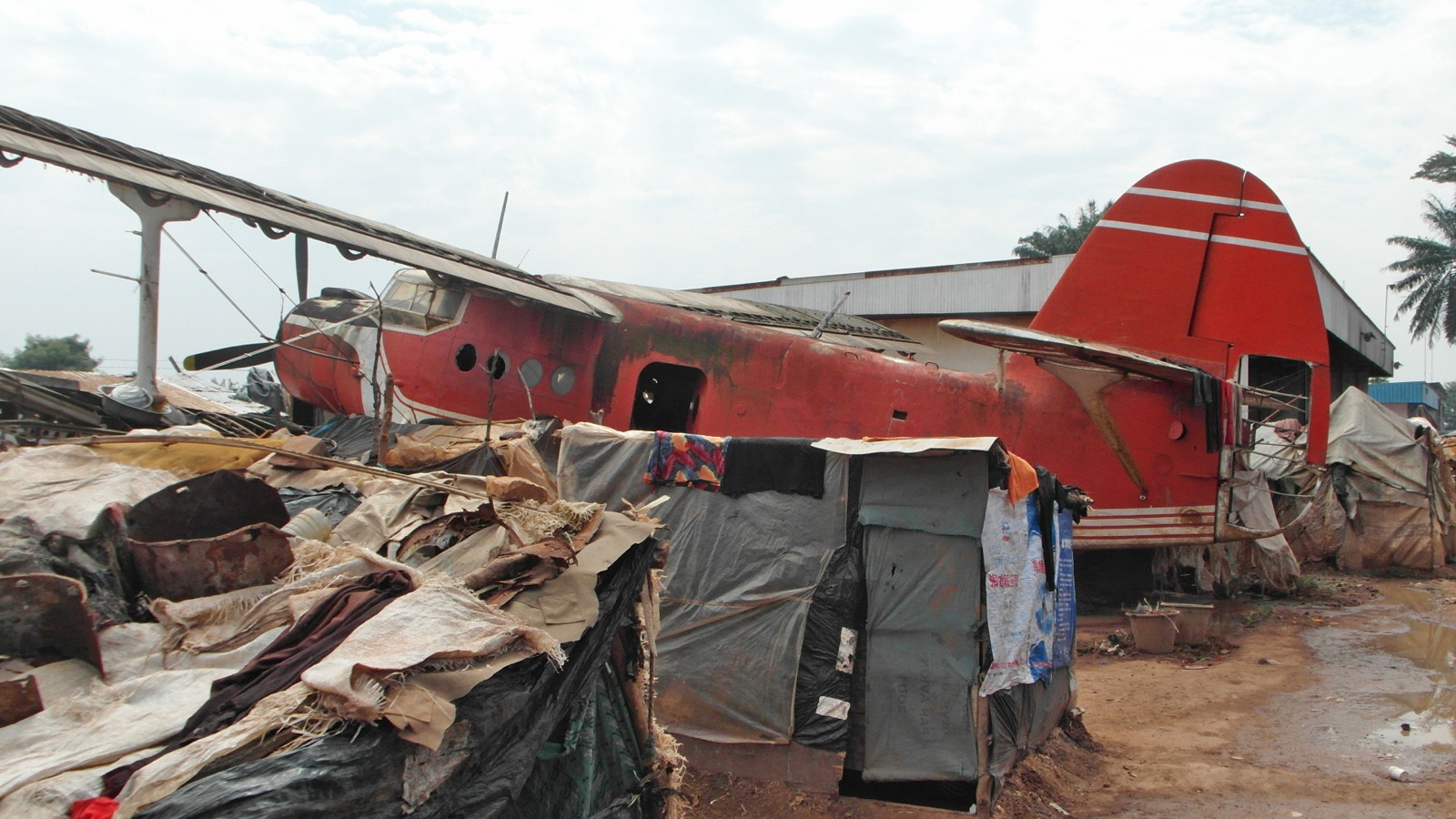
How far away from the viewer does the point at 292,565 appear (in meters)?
3.46

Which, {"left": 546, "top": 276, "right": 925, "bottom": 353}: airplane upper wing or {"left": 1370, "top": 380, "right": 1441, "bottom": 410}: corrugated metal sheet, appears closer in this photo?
{"left": 546, "top": 276, "right": 925, "bottom": 353}: airplane upper wing

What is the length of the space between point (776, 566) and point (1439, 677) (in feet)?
22.0

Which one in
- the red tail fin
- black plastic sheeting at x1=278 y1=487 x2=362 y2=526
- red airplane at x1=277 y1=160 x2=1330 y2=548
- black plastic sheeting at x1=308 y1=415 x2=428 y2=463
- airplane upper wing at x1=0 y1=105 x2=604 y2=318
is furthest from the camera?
the red tail fin

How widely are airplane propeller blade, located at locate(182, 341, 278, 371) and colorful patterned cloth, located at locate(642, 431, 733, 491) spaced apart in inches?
281

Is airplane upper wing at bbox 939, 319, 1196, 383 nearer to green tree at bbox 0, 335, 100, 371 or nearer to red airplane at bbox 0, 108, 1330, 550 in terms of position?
red airplane at bbox 0, 108, 1330, 550

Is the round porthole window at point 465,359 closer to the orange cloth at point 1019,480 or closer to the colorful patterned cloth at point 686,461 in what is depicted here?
the colorful patterned cloth at point 686,461

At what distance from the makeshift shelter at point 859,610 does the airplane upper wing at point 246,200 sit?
4.64 metres

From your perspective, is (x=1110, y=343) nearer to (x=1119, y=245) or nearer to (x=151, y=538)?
(x=1119, y=245)

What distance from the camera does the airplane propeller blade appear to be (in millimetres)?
12172

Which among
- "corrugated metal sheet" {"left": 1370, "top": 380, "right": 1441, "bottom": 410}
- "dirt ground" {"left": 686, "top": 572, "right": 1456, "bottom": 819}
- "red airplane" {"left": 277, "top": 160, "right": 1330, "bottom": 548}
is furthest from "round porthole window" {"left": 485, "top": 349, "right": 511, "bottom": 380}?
"corrugated metal sheet" {"left": 1370, "top": 380, "right": 1441, "bottom": 410}

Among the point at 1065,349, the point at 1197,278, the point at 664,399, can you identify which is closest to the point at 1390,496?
the point at 1197,278

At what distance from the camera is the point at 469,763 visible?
278 cm

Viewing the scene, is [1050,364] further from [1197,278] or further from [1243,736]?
[1243,736]

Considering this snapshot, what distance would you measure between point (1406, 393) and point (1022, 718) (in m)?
50.1
